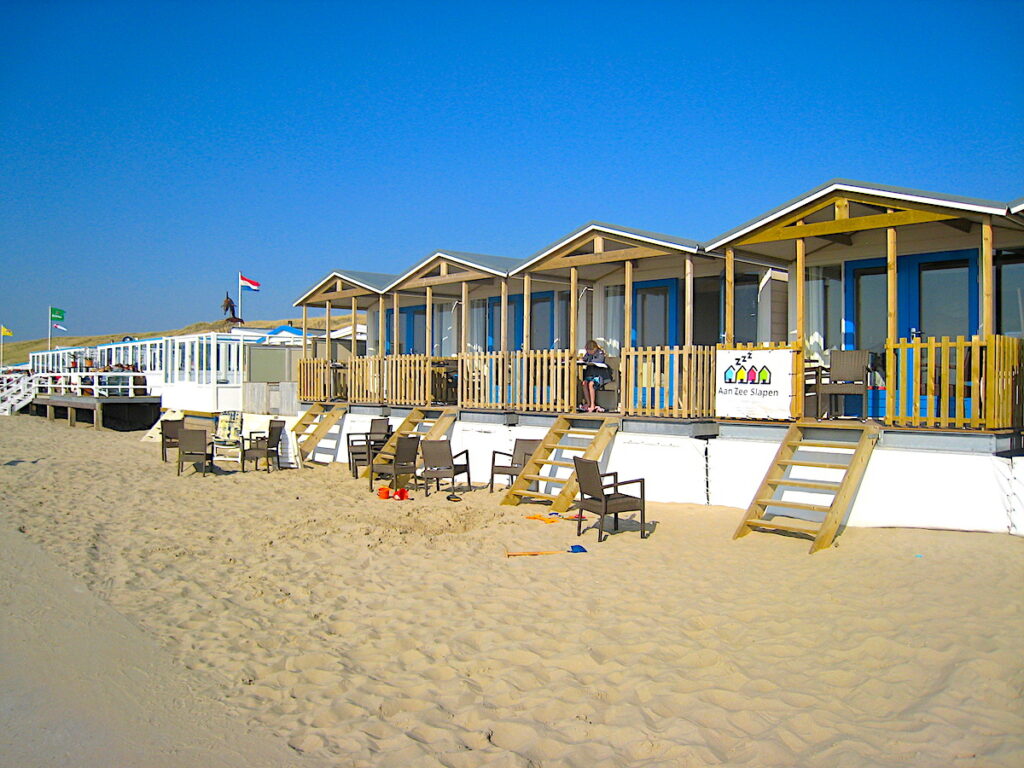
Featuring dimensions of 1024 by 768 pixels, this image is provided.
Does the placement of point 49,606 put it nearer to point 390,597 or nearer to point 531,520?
point 390,597

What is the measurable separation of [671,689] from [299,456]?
12.0m

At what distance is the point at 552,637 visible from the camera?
18.6 ft

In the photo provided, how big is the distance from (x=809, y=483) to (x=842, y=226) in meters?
3.32

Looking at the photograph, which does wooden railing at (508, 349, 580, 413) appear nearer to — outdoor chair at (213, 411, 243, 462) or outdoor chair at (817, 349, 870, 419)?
outdoor chair at (817, 349, 870, 419)

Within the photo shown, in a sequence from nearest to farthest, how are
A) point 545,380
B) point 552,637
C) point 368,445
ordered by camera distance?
1. point 552,637
2. point 545,380
3. point 368,445

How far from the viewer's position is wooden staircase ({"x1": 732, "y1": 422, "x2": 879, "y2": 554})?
27.2 ft

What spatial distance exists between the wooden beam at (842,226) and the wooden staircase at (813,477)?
2.42 m

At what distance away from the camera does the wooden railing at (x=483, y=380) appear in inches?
526

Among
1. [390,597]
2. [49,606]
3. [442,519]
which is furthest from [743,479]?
[49,606]

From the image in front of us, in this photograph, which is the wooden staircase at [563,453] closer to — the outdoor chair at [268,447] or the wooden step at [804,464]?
the wooden step at [804,464]

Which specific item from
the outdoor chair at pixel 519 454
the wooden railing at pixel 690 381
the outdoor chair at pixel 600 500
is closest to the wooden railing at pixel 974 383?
the wooden railing at pixel 690 381

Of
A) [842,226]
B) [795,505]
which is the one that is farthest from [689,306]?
[795,505]

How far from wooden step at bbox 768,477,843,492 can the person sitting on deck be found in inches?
150

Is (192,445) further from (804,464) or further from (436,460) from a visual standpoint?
(804,464)
